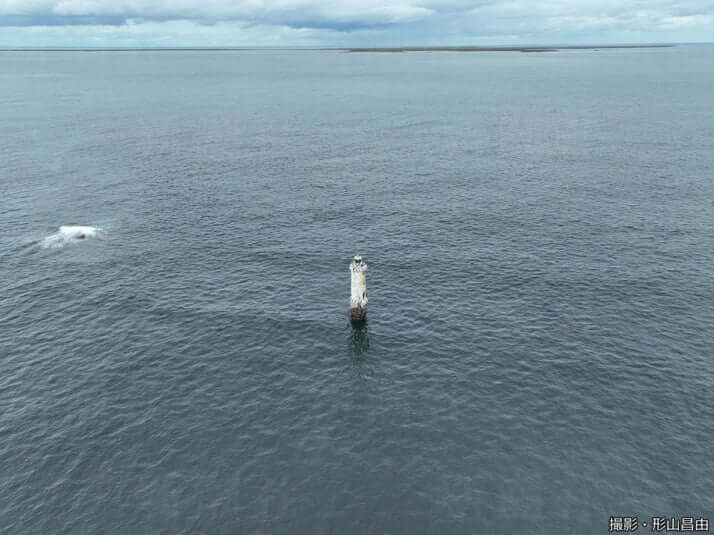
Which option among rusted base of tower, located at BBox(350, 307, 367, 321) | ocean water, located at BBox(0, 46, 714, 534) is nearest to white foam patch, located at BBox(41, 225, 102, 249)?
ocean water, located at BBox(0, 46, 714, 534)

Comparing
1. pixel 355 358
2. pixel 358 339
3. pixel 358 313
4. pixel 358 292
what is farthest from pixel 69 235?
pixel 355 358

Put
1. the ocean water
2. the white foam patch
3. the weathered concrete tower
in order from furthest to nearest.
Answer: the white foam patch < the weathered concrete tower < the ocean water

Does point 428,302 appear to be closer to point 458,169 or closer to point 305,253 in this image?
point 305,253

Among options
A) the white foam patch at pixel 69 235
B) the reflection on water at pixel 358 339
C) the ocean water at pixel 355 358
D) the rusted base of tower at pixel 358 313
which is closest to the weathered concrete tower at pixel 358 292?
the rusted base of tower at pixel 358 313

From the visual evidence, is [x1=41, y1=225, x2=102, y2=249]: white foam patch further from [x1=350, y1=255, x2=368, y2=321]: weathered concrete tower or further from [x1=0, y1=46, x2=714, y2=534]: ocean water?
[x1=350, y1=255, x2=368, y2=321]: weathered concrete tower

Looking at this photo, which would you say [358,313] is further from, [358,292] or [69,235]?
[69,235]

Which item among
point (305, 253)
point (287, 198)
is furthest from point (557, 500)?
point (287, 198)
